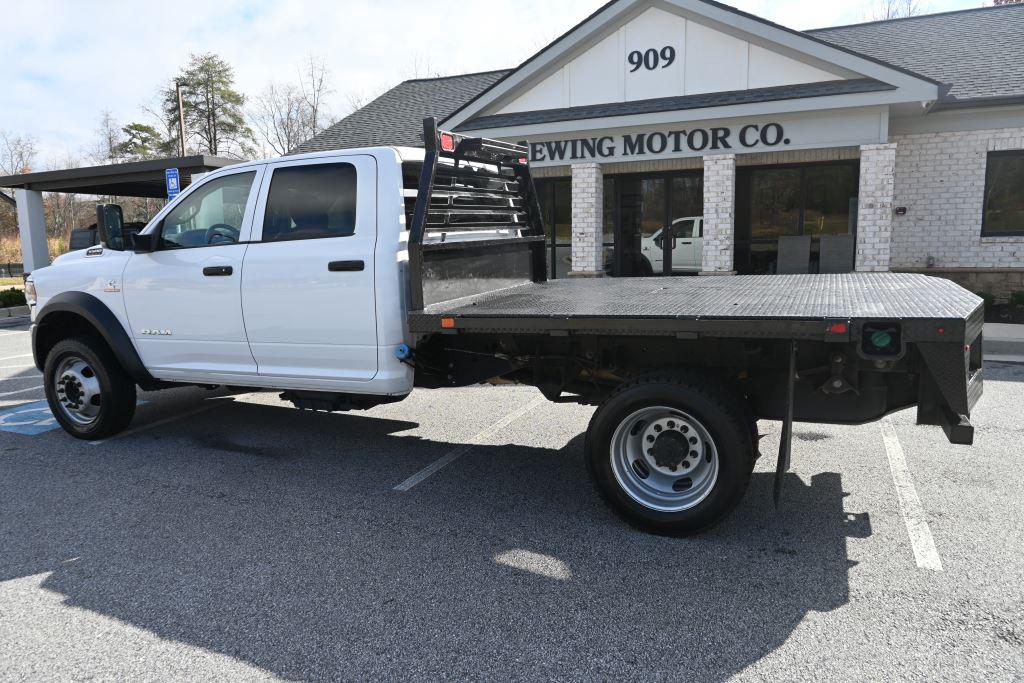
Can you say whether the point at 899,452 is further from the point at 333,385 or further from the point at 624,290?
the point at 333,385

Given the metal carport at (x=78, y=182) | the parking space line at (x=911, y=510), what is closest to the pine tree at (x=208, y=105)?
the metal carport at (x=78, y=182)

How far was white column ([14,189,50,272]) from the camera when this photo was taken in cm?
2105

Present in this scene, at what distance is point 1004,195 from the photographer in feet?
46.0

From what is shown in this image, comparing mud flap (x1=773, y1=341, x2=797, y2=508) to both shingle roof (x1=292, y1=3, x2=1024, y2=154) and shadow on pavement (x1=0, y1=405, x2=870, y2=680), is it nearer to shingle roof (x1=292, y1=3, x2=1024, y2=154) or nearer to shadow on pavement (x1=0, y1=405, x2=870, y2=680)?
shadow on pavement (x1=0, y1=405, x2=870, y2=680)

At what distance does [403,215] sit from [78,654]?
298cm

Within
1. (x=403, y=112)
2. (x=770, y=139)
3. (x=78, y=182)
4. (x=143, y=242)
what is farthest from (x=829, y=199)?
(x=78, y=182)

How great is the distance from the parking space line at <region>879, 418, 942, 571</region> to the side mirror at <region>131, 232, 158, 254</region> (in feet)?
17.9

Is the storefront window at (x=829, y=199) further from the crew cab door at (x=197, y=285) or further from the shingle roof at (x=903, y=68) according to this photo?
the crew cab door at (x=197, y=285)

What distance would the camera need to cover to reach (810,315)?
356cm

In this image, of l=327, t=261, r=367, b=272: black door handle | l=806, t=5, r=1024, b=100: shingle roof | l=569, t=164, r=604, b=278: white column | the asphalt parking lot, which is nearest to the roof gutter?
l=806, t=5, r=1024, b=100: shingle roof

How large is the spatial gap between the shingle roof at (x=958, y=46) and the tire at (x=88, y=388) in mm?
14156

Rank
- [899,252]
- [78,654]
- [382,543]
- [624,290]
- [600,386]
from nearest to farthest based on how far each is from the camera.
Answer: [78,654] → [382,543] → [600,386] → [624,290] → [899,252]

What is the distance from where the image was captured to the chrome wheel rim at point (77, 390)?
6.18m

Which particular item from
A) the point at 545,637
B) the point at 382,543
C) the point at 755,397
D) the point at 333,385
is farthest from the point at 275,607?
the point at 755,397
